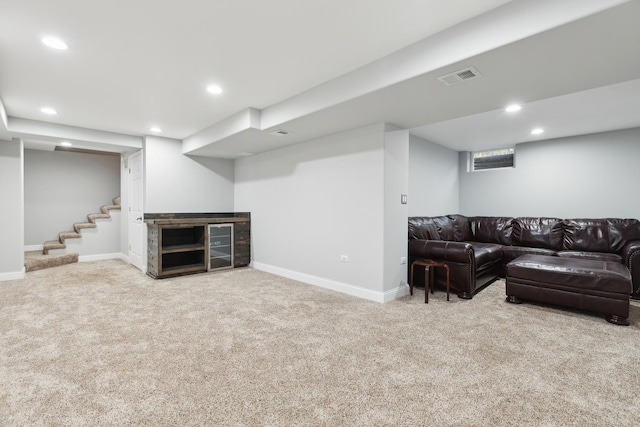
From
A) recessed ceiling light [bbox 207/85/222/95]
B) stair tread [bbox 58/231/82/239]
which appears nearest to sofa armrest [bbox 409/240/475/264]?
recessed ceiling light [bbox 207/85/222/95]

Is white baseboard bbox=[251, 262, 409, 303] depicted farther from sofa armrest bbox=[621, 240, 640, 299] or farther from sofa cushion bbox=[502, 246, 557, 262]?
sofa armrest bbox=[621, 240, 640, 299]

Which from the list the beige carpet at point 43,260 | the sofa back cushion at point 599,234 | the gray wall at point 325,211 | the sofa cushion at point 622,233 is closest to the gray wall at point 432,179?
the gray wall at point 325,211

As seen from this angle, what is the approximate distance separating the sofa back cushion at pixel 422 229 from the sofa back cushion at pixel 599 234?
7.02 ft

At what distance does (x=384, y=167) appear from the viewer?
12.4 ft

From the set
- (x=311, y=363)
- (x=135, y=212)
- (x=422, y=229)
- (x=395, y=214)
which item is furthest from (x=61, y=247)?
(x=422, y=229)

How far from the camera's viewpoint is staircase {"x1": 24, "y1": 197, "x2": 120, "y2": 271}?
5575 mm

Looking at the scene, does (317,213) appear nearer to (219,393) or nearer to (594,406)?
(219,393)

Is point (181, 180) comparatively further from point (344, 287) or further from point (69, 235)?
point (344, 287)

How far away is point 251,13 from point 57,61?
2029 mm

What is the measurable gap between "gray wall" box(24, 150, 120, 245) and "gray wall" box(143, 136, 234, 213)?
2.82 metres

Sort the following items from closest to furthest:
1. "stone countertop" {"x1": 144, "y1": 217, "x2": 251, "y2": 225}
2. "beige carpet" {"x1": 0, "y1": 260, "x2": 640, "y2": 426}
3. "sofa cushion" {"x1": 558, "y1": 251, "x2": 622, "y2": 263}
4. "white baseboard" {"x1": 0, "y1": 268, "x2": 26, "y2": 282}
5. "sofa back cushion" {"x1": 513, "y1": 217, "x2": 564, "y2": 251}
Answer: "beige carpet" {"x1": 0, "y1": 260, "x2": 640, "y2": 426} < "sofa cushion" {"x1": 558, "y1": 251, "x2": 622, "y2": 263} < "white baseboard" {"x1": 0, "y1": 268, "x2": 26, "y2": 282} < "stone countertop" {"x1": 144, "y1": 217, "x2": 251, "y2": 225} < "sofa back cushion" {"x1": 513, "y1": 217, "x2": 564, "y2": 251}

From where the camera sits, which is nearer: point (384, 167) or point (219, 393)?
point (219, 393)

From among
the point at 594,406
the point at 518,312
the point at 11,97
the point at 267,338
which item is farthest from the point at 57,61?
the point at 518,312

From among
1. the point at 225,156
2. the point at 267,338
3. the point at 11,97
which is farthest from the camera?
the point at 225,156
